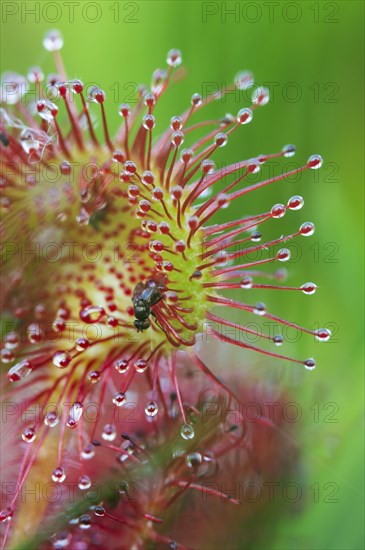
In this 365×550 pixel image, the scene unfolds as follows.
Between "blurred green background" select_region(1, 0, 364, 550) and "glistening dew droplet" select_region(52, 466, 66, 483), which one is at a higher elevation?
"blurred green background" select_region(1, 0, 364, 550)

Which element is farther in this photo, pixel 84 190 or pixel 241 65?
pixel 241 65

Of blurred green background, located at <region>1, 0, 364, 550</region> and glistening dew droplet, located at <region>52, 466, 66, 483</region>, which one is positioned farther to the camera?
blurred green background, located at <region>1, 0, 364, 550</region>

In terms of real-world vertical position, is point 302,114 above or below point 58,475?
above

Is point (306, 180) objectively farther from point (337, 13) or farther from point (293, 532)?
point (293, 532)

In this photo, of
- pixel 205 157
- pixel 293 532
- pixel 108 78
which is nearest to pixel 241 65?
pixel 108 78

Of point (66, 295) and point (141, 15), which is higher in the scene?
point (141, 15)

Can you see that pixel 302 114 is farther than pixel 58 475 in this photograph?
Yes

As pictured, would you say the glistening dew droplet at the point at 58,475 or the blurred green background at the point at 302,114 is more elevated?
the blurred green background at the point at 302,114

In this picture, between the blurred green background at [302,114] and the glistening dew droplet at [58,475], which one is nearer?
the glistening dew droplet at [58,475]
